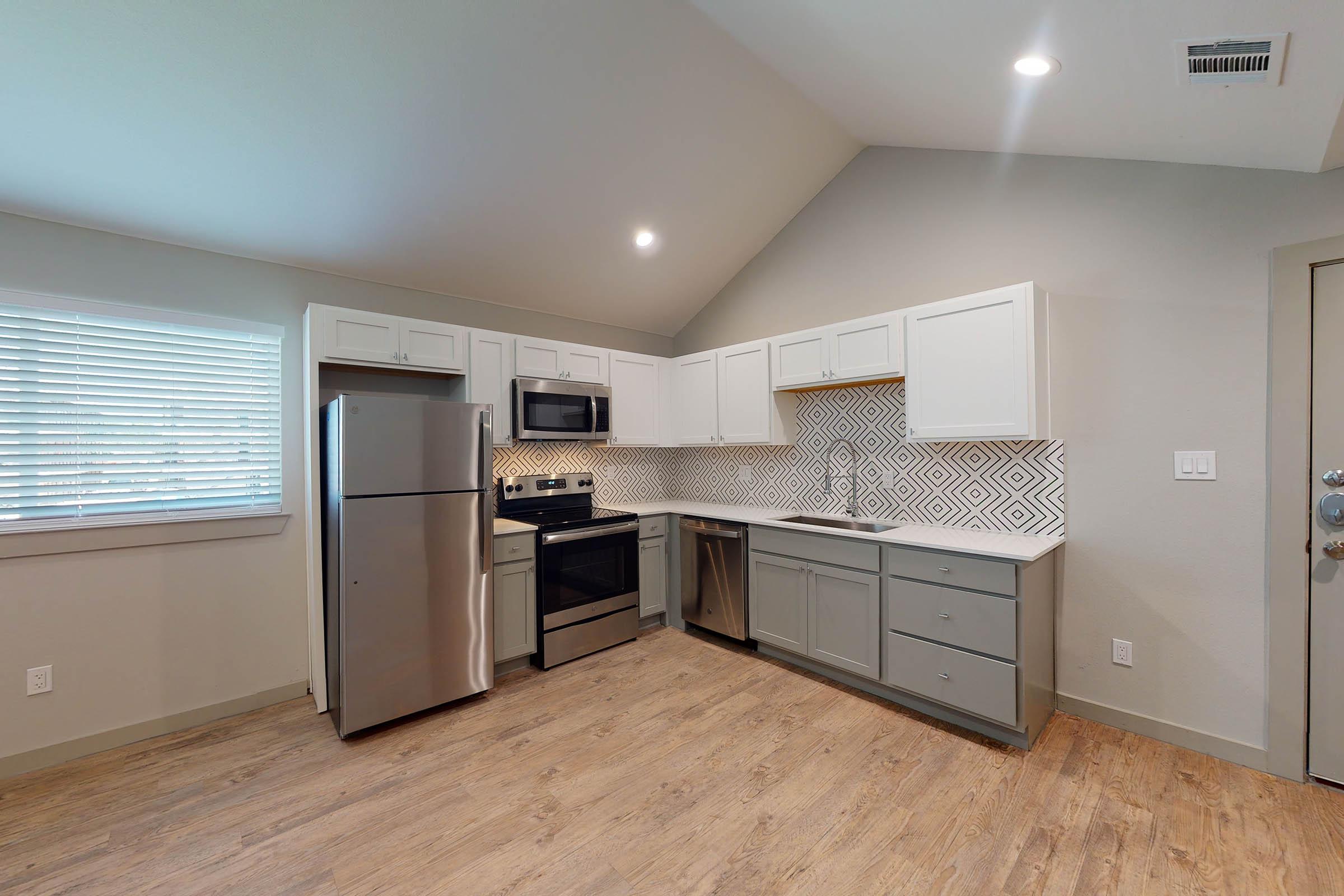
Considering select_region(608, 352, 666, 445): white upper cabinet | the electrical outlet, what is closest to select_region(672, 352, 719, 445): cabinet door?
select_region(608, 352, 666, 445): white upper cabinet

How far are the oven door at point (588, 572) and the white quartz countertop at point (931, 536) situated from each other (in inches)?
11.9

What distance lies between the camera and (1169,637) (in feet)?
7.95

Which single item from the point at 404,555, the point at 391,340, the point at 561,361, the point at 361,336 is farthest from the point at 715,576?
the point at 361,336

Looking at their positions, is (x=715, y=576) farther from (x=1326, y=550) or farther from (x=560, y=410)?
(x=1326, y=550)

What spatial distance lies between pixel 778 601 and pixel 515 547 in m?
1.65

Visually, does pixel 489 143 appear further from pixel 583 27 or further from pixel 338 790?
pixel 338 790

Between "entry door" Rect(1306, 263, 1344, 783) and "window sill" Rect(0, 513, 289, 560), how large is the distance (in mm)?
4736

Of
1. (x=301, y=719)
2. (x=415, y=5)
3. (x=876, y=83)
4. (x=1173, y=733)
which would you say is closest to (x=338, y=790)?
(x=301, y=719)

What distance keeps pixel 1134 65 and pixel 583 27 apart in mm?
2024

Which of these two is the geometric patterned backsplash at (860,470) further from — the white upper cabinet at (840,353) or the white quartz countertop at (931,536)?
the white upper cabinet at (840,353)

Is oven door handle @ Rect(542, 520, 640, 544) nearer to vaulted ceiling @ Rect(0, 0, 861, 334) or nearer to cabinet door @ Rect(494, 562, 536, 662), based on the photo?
cabinet door @ Rect(494, 562, 536, 662)

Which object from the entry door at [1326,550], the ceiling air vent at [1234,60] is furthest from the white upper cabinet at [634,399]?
the entry door at [1326,550]

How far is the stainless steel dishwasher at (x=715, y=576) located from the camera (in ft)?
11.7

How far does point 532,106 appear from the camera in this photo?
98.7 inches
